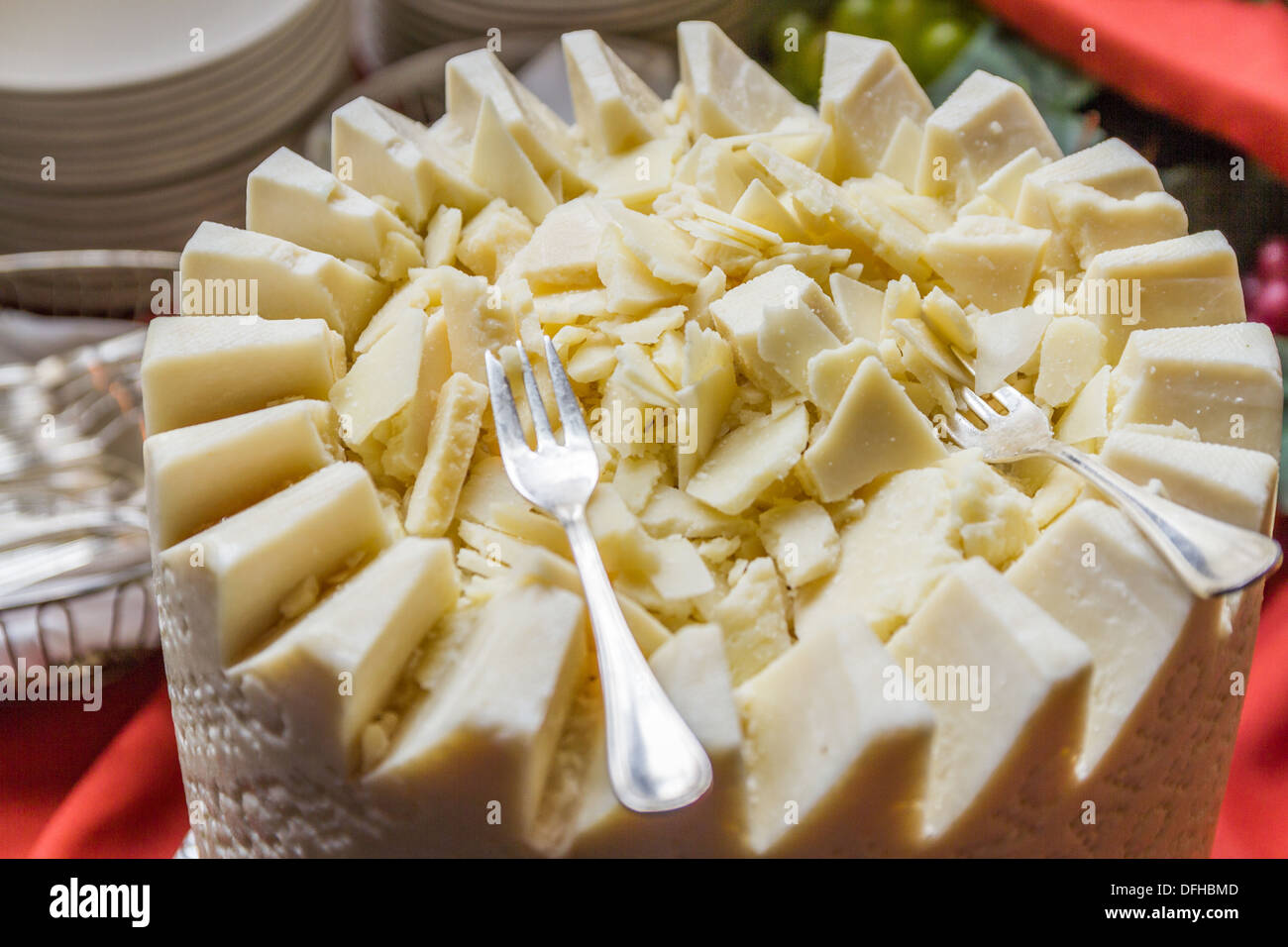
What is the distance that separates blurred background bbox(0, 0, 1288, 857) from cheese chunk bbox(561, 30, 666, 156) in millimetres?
468

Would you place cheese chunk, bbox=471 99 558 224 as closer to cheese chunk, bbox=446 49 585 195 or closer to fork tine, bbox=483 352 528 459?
cheese chunk, bbox=446 49 585 195

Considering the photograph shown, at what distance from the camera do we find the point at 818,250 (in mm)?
1010

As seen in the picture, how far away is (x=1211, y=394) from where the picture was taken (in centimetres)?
93

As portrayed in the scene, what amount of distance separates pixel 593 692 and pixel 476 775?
0.10m

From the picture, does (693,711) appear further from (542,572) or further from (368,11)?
(368,11)

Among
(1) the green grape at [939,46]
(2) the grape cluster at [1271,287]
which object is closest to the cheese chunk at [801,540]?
(2) the grape cluster at [1271,287]

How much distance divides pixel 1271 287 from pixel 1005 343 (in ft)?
3.53

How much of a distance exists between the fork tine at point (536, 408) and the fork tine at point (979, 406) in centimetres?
34

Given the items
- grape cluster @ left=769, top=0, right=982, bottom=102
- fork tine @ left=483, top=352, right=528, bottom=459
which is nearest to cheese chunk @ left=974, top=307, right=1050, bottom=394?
fork tine @ left=483, top=352, right=528, bottom=459

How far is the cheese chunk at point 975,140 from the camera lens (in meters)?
1.13

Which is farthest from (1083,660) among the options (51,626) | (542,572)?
(51,626)

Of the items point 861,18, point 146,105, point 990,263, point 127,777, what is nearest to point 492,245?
point 990,263

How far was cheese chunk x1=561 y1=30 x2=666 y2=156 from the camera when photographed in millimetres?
1175

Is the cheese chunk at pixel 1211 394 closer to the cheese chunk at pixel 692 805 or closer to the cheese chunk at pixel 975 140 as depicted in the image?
the cheese chunk at pixel 975 140
